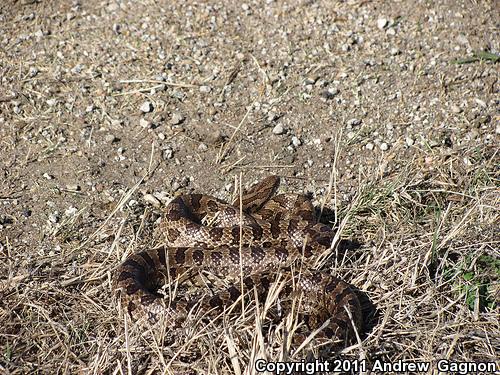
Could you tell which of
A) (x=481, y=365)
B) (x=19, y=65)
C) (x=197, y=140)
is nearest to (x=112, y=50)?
(x=19, y=65)

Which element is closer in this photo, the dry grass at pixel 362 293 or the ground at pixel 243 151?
the dry grass at pixel 362 293

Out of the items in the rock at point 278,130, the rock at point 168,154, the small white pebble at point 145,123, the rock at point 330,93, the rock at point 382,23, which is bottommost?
the rock at point 168,154

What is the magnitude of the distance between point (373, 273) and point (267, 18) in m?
5.26

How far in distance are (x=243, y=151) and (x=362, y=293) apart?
9.51 feet

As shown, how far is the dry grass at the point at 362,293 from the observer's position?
645 centimetres

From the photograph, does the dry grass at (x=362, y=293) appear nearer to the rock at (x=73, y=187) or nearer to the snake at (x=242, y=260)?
the snake at (x=242, y=260)

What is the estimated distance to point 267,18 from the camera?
1148cm

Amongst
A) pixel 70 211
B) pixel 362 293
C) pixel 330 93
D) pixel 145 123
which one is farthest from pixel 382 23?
pixel 70 211

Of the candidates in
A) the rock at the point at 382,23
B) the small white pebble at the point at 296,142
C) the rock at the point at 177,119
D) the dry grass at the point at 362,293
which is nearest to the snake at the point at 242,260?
the dry grass at the point at 362,293

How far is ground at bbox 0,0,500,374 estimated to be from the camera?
689cm

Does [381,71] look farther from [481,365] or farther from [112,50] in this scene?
[481,365]

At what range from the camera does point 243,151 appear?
969 cm

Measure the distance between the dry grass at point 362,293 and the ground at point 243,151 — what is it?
0.02m

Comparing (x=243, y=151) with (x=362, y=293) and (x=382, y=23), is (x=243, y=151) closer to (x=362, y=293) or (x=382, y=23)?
(x=362, y=293)
